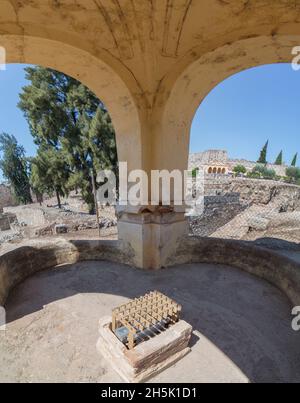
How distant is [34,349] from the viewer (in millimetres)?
1658

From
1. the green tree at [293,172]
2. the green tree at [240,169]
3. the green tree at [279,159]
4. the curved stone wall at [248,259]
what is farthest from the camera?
the green tree at [279,159]

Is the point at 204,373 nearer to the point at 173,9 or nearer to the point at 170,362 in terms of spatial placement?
the point at 170,362

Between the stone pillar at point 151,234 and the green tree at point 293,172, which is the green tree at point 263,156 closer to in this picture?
the green tree at point 293,172

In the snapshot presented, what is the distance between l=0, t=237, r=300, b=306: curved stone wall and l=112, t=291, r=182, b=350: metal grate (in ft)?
4.41

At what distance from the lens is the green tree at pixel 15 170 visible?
21.3 metres

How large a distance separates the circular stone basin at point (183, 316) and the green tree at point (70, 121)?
9866 mm

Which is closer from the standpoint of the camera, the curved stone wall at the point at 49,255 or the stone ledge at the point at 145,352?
the stone ledge at the point at 145,352

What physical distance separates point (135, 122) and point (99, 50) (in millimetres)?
893

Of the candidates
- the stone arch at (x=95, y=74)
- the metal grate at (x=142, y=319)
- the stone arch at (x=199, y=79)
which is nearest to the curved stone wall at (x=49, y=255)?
the stone arch at (x=95, y=74)

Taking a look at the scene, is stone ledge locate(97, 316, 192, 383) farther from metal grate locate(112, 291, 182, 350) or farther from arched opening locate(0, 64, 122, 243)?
arched opening locate(0, 64, 122, 243)

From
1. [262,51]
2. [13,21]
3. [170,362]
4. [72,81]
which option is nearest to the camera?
[170,362]

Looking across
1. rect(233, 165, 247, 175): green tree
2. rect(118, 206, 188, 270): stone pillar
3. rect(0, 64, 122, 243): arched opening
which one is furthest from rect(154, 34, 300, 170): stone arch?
rect(233, 165, 247, 175): green tree

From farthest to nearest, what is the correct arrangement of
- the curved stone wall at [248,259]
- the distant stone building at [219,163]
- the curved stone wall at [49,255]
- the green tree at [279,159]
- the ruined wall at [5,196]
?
the green tree at [279,159] → the distant stone building at [219,163] → the ruined wall at [5,196] → the curved stone wall at [49,255] → the curved stone wall at [248,259]
